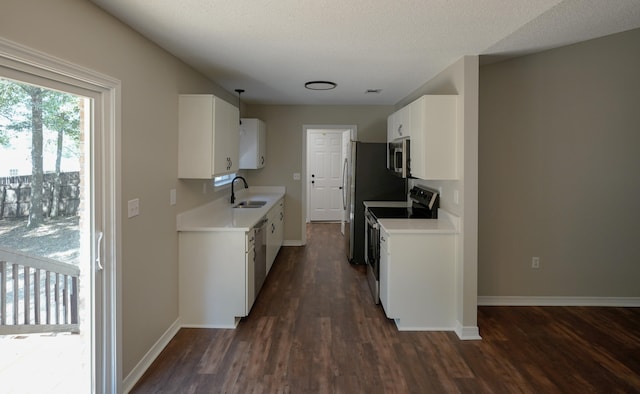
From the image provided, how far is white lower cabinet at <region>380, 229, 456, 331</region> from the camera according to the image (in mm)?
3225

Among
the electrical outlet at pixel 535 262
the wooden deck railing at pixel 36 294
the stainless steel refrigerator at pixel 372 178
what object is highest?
the stainless steel refrigerator at pixel 372 178

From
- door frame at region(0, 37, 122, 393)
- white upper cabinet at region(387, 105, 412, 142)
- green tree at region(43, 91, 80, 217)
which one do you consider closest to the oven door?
white upper cabinet at region(387, 105, 412, 142)

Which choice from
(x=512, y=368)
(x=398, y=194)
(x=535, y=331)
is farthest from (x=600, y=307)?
(x=398, y=194)

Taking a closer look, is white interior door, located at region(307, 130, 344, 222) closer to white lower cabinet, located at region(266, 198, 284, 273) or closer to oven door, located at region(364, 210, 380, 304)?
white lower cabinet, located at region(266, 198, 284, 273)

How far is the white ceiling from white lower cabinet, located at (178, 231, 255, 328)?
1527 mm

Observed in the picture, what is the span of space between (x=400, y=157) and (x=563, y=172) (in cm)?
159

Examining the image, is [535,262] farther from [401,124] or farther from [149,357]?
[149,357]

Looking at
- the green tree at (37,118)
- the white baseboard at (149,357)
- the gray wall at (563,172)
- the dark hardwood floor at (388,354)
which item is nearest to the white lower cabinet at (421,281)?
the dark hardwood floor at (388,354)

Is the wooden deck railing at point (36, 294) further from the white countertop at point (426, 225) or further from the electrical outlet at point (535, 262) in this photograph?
the electrical outlet at point (535, 262)

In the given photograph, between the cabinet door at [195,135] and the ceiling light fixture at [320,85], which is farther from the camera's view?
the ceiling light fixture at [320,85]

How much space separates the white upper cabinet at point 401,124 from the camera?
3789mm

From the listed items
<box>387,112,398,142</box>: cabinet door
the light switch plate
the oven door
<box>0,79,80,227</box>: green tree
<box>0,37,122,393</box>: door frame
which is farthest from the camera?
<box>387,112,398,142</box>: cabinet door

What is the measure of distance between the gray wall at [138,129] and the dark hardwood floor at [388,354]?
1.40 feet

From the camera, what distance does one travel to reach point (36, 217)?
1755 millimetres
